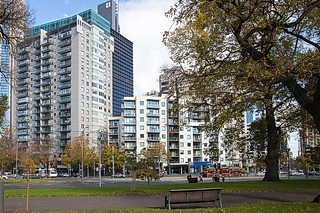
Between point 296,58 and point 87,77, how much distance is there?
115 metres

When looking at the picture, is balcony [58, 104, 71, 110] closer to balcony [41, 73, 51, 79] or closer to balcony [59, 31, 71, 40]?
balcony [41, 73, 51, 79]

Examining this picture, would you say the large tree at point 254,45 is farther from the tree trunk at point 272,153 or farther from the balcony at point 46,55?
the balcony at point 46,55

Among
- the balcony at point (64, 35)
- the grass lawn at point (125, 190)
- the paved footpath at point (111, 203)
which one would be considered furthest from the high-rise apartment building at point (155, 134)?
the paved footpath at point (111, 203)

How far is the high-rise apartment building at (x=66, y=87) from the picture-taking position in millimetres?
123250

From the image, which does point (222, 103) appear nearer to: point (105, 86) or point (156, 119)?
point (156, 119)

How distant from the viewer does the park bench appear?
14523mm

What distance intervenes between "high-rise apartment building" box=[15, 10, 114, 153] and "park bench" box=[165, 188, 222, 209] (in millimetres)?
105956

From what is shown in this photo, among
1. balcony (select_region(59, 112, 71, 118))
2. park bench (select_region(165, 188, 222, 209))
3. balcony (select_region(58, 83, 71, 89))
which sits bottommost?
park bench (select_region(165, 188, 222, 209))

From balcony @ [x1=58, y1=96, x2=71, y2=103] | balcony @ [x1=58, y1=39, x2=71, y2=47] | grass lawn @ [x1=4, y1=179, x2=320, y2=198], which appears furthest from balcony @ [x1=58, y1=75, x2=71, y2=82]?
grass lawn @ [x1=4, y1=179, x2=320, y2=198]

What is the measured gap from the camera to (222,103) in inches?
745

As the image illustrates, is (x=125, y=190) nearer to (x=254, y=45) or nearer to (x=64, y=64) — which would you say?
(x=254, y=45)

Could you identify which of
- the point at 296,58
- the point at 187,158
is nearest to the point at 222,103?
the point at 296,58

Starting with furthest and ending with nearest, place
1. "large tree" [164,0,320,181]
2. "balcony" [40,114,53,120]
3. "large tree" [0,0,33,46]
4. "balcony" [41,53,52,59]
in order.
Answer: "balcony" [41,53,52,59] < "balcony" [40,114,53,120] < "large tree" [0,0,33,46] < "large tree" [164,0,320,181]

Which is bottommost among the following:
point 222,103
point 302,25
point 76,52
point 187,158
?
→ point 187,158
